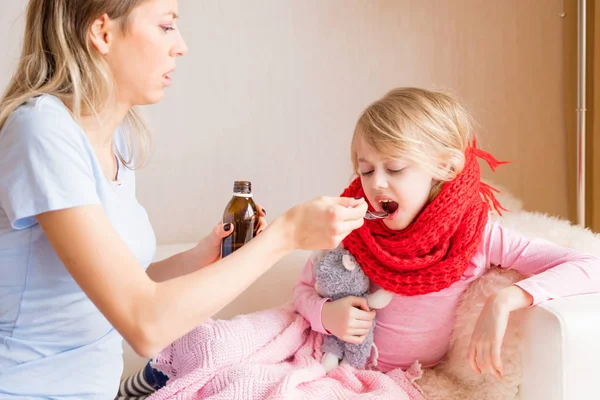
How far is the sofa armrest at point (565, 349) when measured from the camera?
1142 mm

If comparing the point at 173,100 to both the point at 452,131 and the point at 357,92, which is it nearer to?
the point at 357,92

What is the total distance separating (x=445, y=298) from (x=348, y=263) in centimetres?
22

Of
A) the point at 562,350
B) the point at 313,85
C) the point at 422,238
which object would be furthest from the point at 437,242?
the point at 313,85

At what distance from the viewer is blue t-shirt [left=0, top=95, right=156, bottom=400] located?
0.92 meters

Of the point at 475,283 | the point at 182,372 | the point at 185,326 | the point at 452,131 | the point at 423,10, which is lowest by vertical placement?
the point at 182,372

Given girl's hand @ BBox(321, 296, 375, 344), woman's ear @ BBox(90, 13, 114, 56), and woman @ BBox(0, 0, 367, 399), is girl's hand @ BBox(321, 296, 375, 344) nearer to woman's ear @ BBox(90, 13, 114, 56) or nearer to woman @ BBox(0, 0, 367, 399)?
woman @ BBox(0, 0, 367, 399)

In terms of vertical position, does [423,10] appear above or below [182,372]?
above

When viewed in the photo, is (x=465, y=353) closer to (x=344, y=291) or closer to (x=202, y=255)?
(x=344, y=291)

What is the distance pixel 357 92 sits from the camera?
2.15m

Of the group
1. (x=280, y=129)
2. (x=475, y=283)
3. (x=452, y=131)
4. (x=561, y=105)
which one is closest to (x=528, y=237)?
(x=475, y=283)

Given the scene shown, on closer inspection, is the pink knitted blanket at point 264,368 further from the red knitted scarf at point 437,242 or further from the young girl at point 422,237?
the red knitted scarf at point 437,242

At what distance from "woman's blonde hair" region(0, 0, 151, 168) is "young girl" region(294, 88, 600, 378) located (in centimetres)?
56

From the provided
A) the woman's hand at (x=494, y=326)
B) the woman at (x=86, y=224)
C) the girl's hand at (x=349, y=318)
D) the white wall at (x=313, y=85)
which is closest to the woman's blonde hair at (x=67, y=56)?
the woman at (x=86, y=224)

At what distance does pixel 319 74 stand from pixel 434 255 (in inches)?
36.7
